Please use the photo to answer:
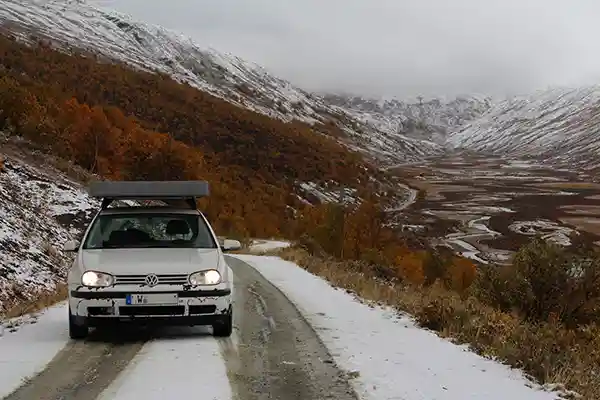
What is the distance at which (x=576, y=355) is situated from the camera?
27.0 feet

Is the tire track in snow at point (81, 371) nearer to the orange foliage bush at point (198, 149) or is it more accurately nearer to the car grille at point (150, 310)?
the car grille at point (150, 310)

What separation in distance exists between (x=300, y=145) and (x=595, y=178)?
103m

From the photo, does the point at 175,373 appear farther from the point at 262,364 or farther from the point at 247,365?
the point at 262,364

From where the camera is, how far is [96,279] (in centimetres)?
834

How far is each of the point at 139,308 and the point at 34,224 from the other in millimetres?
15179

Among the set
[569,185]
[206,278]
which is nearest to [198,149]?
[206,278]

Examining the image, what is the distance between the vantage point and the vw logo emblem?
27.2 ft

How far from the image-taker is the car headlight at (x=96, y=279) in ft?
27.2

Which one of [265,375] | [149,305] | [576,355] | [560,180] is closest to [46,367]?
[149,305]

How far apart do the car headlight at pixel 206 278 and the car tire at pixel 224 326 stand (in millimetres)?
495

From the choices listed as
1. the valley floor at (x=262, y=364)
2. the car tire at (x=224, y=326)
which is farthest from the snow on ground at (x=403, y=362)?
the car tire at (x=224, y=326)

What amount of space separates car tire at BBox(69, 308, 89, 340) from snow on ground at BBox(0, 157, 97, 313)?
7.42 metres

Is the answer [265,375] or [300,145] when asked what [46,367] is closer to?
[265,375]

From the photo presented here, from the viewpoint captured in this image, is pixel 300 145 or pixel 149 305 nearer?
pixel 149 305
